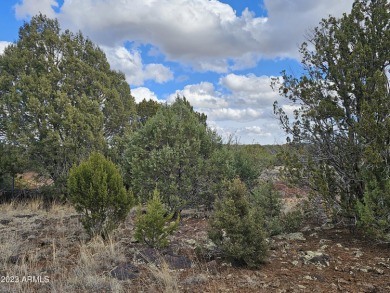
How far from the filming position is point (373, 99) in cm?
558

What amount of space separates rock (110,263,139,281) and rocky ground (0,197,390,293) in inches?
0.5

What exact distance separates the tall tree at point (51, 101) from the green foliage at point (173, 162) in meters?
4.72

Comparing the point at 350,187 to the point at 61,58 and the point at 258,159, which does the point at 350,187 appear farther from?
the point at 61,58

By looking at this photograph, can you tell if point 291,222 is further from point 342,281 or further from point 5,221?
point 5,221

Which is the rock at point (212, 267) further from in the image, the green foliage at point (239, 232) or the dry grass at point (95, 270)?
the dry grass at point (95, 270)

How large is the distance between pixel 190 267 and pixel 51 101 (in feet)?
36.7

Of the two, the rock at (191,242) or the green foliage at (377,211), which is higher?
the green foliage at (377,211)

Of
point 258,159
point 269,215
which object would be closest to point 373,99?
point 269,215

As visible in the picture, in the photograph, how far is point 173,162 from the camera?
368 inches

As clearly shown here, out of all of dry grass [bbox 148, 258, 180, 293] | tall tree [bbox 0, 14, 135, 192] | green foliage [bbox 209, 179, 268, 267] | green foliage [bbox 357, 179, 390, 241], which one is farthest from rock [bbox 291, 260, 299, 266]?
tall tree [bbox 0, 14, 135, 192]

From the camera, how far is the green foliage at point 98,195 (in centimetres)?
669

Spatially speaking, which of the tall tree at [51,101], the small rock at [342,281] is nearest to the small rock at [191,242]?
the small rock at [342,281]

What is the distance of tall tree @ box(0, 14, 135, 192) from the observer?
13.5 meters

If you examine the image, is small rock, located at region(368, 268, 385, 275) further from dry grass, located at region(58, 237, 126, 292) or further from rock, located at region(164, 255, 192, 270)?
dry grass, located at region(58, 237, 126, 292)
